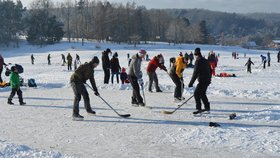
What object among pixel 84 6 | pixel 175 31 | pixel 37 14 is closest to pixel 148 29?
pixel 175 31

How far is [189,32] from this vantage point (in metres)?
124

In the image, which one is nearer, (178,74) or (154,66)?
(178,74)

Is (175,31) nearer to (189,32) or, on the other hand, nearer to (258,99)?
(189,32)

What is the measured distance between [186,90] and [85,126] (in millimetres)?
6374

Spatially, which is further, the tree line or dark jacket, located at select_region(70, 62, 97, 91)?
the tree line

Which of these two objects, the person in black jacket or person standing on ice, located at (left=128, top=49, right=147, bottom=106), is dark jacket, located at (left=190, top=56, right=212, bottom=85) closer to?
the person in black jacket

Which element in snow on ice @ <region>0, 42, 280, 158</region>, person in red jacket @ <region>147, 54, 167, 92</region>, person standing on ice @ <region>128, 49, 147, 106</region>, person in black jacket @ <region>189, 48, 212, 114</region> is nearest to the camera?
snow on ice @ <region>0, 42, 280, 158</region>

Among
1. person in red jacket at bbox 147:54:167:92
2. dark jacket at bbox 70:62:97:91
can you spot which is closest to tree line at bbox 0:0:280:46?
person in red jacket at bbox 147:54:167:92

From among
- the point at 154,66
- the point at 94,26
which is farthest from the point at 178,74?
the point at 94,26

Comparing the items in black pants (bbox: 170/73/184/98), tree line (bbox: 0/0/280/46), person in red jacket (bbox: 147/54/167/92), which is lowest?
black pants (bbox: 170/73/184/98)

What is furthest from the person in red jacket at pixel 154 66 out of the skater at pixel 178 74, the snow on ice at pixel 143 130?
the snow on ice at pixel 143 130

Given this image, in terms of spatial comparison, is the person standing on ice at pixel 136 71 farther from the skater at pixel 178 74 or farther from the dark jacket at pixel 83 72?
the dark jacket at pixel 83 72

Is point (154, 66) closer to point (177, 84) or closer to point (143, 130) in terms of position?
point (177, 84)

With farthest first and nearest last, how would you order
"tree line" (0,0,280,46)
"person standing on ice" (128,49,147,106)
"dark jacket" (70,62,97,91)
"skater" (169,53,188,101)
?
1. "tree line" (0,0,280,46)
2. "skater" (169,53,188,101)
3. "person standing on ice" (128,49,147,106)
4. "dark jacket" (70,62,97,91)
